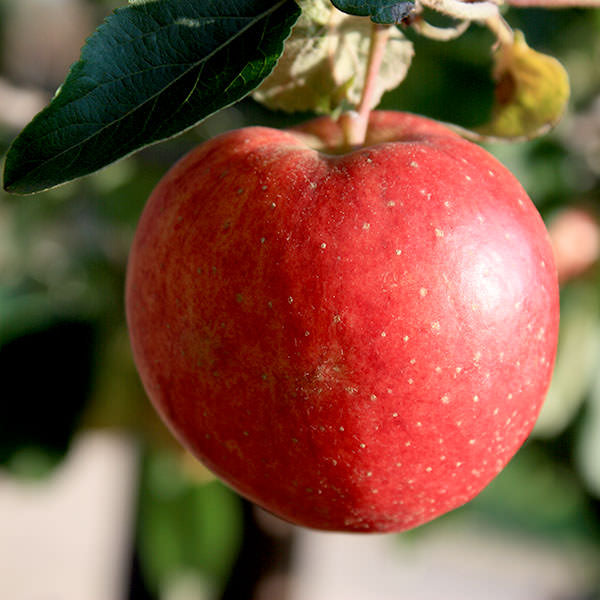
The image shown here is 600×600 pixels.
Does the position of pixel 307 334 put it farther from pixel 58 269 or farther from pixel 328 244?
pixel 58 269

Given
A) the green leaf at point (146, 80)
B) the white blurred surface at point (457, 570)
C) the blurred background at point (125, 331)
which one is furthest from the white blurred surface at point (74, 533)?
the green leaf at point (146, 80)

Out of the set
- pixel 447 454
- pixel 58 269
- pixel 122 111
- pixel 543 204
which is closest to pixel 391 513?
pixel 447 454

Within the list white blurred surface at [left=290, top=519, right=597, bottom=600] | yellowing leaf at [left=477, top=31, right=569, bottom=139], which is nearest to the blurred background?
yellowing leaf at [left=477, top=31, right=569, bottom=139]

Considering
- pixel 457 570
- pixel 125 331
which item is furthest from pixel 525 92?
pixel 457 570

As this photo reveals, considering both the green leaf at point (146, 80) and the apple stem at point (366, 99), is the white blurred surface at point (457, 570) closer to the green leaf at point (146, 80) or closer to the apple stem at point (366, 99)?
the apple stem at point (366, 99)

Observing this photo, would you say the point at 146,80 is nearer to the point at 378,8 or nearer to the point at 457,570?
the point at 378,8

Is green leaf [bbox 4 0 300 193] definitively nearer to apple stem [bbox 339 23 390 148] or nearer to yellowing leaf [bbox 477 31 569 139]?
apple stem [bbox 339 23 390 148]

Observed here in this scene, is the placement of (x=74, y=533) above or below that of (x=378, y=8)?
below
